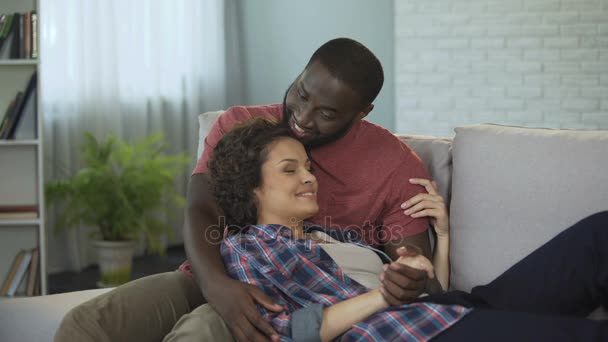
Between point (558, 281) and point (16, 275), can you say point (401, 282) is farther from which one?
point (16, 275)

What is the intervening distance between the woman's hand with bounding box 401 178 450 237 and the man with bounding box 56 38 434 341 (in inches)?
0.8

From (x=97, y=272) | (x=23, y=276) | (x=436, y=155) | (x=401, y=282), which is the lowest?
(x=97, y=272)

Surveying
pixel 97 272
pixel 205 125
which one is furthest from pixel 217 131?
pixel 97 272

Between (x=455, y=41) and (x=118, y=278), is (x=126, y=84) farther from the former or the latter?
(x=455, y=41)

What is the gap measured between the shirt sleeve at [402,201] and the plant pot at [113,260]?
2.15 metres

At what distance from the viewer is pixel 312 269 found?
5.26 ft

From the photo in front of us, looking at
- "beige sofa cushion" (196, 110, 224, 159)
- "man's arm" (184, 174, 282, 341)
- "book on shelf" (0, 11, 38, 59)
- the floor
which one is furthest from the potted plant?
"man's arm" (184, 174, 282, 341)

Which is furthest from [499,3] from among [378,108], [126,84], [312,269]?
[312,269]

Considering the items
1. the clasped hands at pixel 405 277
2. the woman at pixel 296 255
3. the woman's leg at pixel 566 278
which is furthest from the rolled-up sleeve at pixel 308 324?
the woman's leg at pixel 566 278

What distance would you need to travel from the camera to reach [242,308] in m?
1.50

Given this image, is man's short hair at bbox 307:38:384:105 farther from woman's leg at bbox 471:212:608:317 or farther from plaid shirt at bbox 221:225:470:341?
woman's leg at bbox 471:212:608:317

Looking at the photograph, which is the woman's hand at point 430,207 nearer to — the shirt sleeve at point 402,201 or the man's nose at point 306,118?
the shirt sleeve at point 402,201

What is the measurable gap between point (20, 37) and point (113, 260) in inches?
46.2

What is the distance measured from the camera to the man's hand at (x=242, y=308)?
148 centimetres
